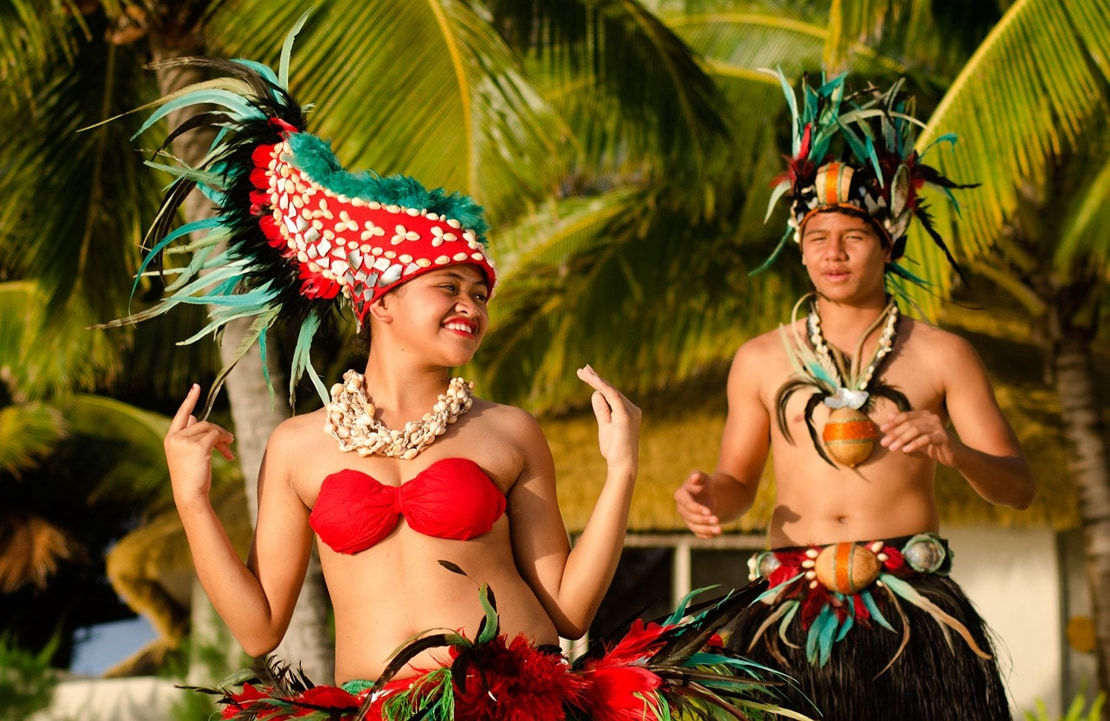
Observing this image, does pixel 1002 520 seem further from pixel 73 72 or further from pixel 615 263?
pixel 73 72

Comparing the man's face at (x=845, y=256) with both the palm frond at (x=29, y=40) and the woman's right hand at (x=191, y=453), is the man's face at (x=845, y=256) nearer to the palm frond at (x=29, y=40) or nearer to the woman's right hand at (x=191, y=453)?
the woman's right hand at (x=191, y=453)

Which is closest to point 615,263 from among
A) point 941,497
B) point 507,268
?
point 507,268

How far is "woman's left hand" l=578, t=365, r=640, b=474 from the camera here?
2834 mm

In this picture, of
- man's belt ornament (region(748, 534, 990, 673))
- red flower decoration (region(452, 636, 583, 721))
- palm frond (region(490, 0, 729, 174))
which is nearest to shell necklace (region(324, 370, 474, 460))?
red flower decoration (region(452, 636, 583, 721))

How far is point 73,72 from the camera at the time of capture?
769cm

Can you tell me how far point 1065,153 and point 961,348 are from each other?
586 centimetres

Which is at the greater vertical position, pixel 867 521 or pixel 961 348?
pixel 961 348

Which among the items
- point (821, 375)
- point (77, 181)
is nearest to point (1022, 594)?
point (77, 181)

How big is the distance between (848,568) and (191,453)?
5.83ft

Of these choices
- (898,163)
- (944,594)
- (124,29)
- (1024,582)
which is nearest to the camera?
(944,594)

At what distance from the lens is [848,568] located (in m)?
3.87

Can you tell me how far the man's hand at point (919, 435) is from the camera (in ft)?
11.5

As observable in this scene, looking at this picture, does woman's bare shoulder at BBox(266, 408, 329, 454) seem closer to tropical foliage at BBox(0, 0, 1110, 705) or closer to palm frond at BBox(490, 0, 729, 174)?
tropical foliage at BBox(0, 0, 1110, 705)

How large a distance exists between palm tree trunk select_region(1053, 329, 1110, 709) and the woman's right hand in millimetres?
7846
